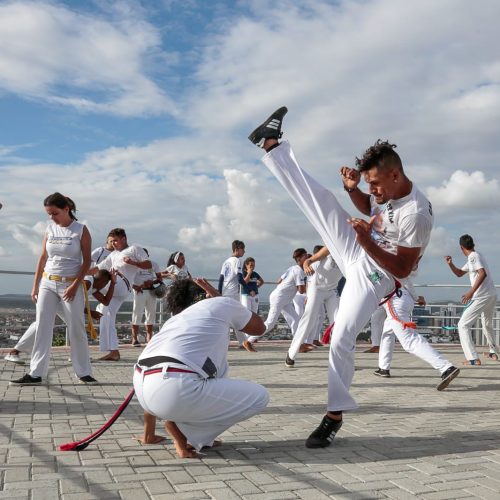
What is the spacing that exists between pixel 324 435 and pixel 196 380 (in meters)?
1.10

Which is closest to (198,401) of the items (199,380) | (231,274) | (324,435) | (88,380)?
(199,380)

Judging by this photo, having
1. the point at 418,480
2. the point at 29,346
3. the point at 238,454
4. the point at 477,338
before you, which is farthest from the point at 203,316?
the point at 477,338

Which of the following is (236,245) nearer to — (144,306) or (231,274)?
(231,274)

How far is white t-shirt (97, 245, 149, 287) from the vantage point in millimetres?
10705

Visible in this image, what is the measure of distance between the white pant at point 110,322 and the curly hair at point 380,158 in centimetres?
642

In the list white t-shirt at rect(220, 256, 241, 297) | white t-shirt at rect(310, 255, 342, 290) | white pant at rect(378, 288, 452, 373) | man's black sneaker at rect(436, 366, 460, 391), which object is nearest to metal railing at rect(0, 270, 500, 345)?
white t-shirt at rect(220, 256, 241, 297)

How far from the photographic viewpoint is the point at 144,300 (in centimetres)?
1229

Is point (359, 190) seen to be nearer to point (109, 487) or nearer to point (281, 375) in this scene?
point (109, 487)

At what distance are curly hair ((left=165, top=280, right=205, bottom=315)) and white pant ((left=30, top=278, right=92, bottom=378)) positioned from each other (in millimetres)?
3007

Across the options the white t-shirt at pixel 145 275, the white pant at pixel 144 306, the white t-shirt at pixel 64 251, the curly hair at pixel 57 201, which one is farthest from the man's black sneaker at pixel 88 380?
the white pant at pixel 144 306

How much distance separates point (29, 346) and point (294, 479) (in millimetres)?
5254

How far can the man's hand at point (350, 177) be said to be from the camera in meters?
4.90

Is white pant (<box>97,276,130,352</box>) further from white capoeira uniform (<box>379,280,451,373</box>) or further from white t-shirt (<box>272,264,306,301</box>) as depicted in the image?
white capoeira uniform (<box>379,280,451,373</box>)

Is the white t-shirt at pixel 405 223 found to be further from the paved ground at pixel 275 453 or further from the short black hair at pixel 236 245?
the short black hair at pixel 236 245
